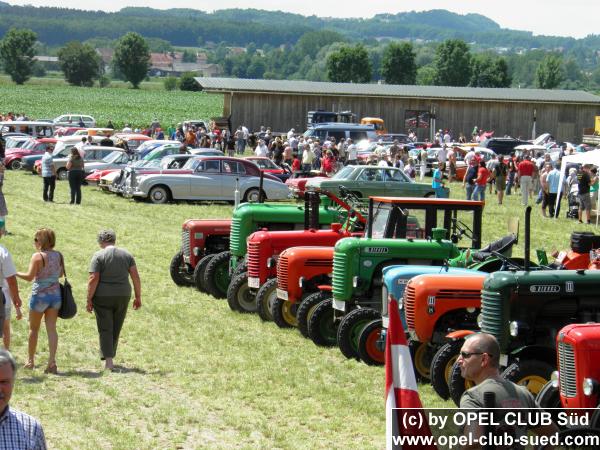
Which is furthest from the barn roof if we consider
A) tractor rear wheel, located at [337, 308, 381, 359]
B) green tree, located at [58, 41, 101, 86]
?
green tree, located at [58, 41, 101, 86]

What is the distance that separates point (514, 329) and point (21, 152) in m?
34.9

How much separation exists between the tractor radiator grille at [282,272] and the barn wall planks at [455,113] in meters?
48.1

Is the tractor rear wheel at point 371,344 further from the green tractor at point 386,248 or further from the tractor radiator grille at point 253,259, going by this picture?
the tractor radiator grille at point 253,259

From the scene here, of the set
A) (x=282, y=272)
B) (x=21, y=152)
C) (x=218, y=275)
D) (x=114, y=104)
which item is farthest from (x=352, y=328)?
(x=114, y=104)

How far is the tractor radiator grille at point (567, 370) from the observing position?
8719 mm

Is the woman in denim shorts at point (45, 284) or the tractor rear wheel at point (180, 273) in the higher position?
the woman in denim shorts at point (45, 284)

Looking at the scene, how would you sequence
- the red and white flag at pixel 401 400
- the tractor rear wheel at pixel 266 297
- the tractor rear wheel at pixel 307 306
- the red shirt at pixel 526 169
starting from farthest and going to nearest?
the red shirt at pixel 526 169, the tractor rear wheel at pixel 266 297, the tractor rear wheel at pixel 307 306, the red and white flag at pixel 401 400

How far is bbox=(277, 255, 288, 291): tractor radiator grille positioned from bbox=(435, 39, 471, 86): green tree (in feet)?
477

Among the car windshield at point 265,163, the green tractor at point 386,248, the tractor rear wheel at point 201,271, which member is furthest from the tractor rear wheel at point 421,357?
the car windshield at point 265,163

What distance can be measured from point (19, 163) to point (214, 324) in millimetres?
29090

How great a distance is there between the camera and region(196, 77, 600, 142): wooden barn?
62.3 metres

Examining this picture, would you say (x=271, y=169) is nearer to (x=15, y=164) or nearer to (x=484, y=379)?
(x=15, y=164)

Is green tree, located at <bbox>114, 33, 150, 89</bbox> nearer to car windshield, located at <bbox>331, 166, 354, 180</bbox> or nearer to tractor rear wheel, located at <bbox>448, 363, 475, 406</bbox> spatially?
car windshield, located at <bbox>331, 166, 354, 180</bbox>


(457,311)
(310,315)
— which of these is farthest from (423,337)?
(310,315)
